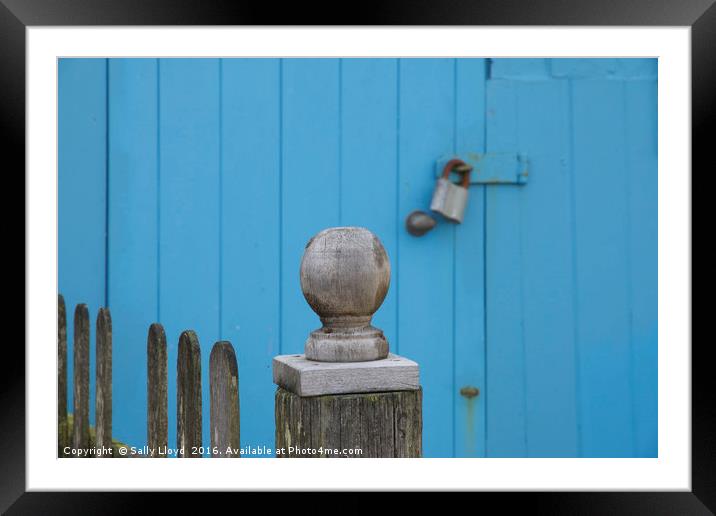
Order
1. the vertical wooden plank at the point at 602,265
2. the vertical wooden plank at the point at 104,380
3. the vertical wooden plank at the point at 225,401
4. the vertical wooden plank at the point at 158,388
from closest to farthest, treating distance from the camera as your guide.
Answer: the vertical wooden plank at the point at 225,401, the vertical wooden plank at the point at 158,388, the vertical wooden plank at the point at 104,380, the vertical wooden plank at the point at 602,265

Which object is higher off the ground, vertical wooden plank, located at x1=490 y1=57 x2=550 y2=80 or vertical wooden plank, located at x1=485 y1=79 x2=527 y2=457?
vertical wooden plank, located at x1=490 y1=57 x2=550 y2=80

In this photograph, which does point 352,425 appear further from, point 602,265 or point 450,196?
point 602,265

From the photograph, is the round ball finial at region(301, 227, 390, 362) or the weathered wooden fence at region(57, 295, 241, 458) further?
the weathered wooden fence at region(57, 295, 241, 458)

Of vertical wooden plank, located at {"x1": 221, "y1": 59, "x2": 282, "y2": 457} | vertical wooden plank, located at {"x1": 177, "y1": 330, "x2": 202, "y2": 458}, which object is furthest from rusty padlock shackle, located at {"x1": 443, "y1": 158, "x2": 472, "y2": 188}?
vertical wooden plank, located at {"x1": 177, "y1": 330, "x2": 202, "y2": 458}

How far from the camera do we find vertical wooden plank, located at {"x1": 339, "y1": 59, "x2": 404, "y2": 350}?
301 cm

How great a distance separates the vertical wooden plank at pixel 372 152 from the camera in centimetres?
301

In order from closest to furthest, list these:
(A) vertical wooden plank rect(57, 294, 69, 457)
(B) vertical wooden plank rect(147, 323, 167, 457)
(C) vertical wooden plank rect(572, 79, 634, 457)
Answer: (B) vertical wooden plank rect(147, 323, 167, 457), (A) vertical wooden plank rect(57, 294, 69, 457), (C) vertical wooden plank rect(572, 79, 634, 457)

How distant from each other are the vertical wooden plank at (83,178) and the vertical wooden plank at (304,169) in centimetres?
67

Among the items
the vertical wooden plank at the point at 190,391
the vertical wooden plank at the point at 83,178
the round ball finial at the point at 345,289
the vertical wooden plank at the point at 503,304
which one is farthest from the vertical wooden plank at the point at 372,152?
the round ball finial at the point at 345,289

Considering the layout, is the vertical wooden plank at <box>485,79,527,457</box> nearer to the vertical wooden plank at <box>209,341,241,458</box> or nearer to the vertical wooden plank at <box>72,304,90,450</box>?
the vertical wooden plank at <box>72,304,90,450</box>

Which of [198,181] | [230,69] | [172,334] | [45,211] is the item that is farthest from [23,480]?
[230,69]

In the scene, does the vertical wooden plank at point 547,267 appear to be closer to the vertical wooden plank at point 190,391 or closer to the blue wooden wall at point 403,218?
the blue wooden wall at point 403,218

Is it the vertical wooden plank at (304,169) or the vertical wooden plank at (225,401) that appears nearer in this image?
the vertical wooden plank at (225,401)

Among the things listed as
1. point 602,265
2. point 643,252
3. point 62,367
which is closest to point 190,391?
point 62,367
